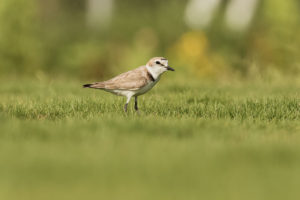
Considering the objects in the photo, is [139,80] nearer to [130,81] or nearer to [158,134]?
[130,81]

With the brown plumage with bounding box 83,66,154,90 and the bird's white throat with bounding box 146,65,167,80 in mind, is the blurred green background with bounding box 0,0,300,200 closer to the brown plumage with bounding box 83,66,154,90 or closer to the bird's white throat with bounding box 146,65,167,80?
the brown plumage with bounding box 83,66,154,90

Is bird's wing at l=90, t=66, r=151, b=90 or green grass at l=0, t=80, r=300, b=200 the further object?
bird's wing at l=90, t=66, r=151, b=90

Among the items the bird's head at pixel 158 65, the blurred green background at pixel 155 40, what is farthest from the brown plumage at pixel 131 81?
the blurred green background at pixel 155 40

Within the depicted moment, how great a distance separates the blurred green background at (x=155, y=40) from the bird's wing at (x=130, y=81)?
18.3ft

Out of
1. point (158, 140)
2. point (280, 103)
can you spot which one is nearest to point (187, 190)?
point (158, 140)

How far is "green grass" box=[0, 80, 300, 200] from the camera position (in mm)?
4211

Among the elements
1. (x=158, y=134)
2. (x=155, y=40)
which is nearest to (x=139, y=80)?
(x=158, y=134)

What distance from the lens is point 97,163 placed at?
15.7 feet

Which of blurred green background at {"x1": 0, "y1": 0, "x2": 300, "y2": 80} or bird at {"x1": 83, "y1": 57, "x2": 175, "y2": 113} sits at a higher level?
blurred green background at {"x1": 0, "y1": 0, "x2": 300, "y2": 80}

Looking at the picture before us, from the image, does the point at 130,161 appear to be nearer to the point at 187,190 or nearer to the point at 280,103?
the point at 187,190

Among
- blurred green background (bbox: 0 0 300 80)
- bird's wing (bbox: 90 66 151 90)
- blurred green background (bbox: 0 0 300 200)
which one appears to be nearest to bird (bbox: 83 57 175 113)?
bird's wing (bbox: 90 66 151 90)

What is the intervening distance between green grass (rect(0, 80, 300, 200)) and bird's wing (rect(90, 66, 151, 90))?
45 centimetres

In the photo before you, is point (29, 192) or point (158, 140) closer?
point (29, 192)

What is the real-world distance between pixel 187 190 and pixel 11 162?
5.67 feet
